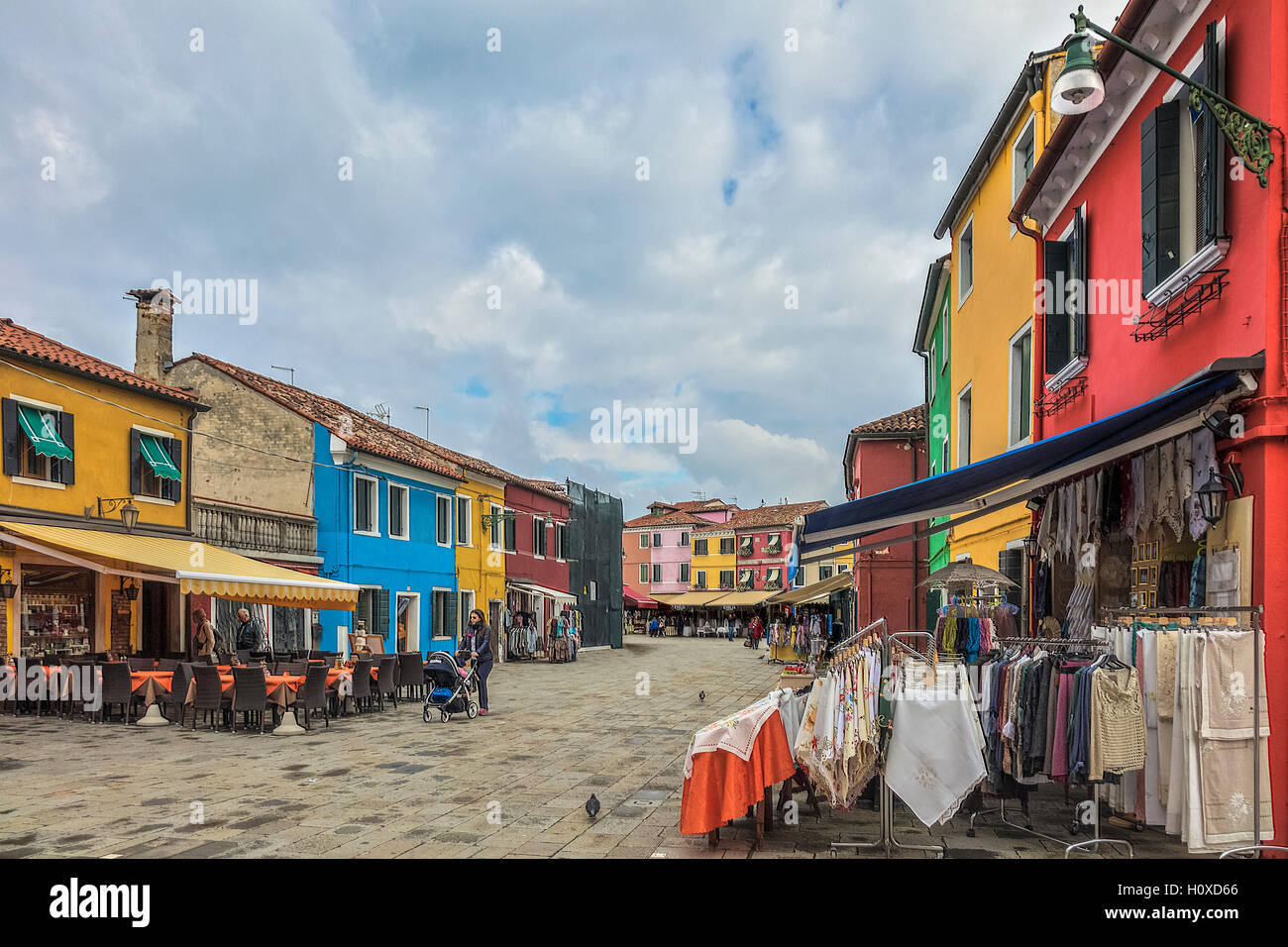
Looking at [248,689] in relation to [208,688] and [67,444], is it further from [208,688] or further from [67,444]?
[67,444]

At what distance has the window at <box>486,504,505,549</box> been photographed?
29.8 meters

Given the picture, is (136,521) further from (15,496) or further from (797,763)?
(797,763)

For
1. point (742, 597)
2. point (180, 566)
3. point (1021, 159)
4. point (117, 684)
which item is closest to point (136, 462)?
point (180, 566)

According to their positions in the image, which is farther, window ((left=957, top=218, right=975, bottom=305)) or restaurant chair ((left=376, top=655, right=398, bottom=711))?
window ((left=957, top=218, right=975, bottom=305))

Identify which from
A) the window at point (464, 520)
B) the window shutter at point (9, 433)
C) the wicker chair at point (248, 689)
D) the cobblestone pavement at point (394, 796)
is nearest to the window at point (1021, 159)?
the cobblestone pavement at point (394, 796)

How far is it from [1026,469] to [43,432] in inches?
568

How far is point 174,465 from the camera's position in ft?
58.5

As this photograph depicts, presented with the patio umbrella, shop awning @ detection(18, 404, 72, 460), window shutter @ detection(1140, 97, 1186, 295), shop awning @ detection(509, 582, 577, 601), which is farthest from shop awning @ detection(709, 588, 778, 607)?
window shutter @ detection(1140, 97, 1186, 295)

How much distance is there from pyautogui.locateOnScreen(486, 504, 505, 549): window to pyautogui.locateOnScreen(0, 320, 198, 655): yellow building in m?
12.3

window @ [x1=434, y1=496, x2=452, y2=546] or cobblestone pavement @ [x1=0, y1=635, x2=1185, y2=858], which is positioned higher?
window @ [x1=434, y1=496, x2=452, y2=546]

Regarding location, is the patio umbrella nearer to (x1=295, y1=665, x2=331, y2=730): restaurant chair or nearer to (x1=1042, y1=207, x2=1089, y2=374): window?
(x1=1042, y1=207, x2=1089, y2=374): window
